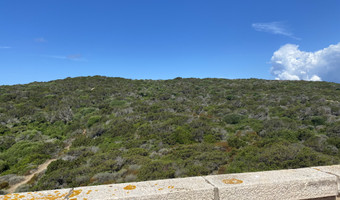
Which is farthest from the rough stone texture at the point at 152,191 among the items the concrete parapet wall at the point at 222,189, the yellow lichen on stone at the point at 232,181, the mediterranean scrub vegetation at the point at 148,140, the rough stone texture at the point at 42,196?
the mediterranean scrub vegetation at the point at 148,140

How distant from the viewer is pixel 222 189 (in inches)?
89.0

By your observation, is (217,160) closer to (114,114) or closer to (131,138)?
(131,138)

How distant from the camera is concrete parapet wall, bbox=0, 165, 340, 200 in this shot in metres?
2.18

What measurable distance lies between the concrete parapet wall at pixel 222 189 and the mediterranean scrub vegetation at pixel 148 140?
3.43 metres

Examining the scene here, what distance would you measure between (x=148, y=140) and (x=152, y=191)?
24.7 feet

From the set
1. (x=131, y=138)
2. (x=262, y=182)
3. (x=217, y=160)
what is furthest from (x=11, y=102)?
(x=262, y=182)

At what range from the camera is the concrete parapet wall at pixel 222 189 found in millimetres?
2182

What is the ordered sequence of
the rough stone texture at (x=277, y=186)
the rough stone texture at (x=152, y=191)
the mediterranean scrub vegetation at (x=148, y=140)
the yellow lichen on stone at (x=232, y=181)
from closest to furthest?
1. the rough stone texture at (x=152, y=191)
2. the rough stone texture at (x=277, y=186)
3. the yellow lichen on stone at (x=232, y=181)
4. the mediterranean scrub vegetation at (x=148, y=140)

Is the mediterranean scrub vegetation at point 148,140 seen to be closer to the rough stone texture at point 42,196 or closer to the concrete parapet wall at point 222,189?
the concrete parapet wall at point 222,189

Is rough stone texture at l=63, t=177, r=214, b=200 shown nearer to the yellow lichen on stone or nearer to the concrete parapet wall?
the concrete parapet wall

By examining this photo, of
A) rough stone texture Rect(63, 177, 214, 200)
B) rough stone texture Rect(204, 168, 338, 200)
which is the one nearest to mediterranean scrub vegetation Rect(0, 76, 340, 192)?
rough stone texture Rect(63, 177, 214, 200)

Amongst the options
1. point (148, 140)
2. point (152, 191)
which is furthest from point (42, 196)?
point (148, 140)

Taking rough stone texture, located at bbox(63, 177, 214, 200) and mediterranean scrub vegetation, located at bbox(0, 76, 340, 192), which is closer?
rough stone texture, located at bbox(63, 177, 214, 200)

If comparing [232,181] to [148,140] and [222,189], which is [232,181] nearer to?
[222,189]
